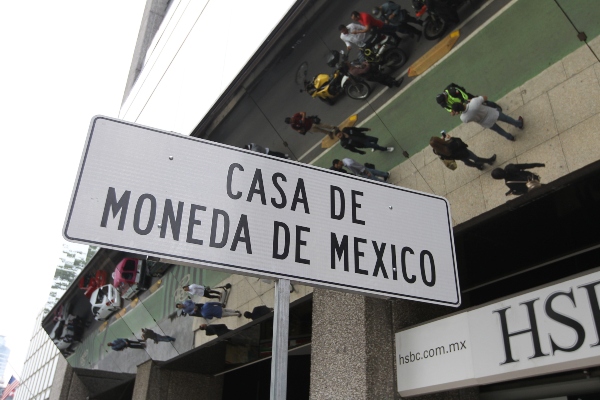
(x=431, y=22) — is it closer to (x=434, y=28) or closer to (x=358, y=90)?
→ (x=434, y=28)

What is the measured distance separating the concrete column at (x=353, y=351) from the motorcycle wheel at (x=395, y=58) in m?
2.97

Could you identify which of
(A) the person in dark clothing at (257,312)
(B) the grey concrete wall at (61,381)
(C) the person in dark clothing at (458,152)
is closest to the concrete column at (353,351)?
(C) the person in dark clothing at (458,152)

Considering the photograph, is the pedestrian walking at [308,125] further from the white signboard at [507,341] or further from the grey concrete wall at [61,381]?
the grey concrete wall at [61,381]

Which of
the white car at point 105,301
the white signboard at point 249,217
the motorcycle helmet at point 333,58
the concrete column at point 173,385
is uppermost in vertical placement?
the motorcycle helmet at point 333,58

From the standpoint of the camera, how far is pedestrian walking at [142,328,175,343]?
38.4ft

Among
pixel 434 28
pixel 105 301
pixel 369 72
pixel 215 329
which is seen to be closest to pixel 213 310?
pixel 215 329

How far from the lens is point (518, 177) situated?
5.12 m

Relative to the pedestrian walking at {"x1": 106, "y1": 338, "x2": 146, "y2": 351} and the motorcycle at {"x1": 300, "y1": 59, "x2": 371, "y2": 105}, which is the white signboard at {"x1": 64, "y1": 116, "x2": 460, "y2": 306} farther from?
the pedestrian walking at {"x1": 106, "y1": 338, "x2": 146, "y2": 351}

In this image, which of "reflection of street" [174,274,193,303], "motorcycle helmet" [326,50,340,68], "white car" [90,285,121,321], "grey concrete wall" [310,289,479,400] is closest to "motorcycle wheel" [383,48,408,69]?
"motorcycle helmet" [326,50,340,68]

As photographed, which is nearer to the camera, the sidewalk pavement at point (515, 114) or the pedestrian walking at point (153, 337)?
the sidewalk pavement at point (515, 114)

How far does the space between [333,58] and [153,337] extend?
7.61 metres

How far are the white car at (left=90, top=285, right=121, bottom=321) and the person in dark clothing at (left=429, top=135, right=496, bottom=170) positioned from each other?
1164cm

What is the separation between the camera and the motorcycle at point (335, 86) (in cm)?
748

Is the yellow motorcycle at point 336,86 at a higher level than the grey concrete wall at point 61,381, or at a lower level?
higher
